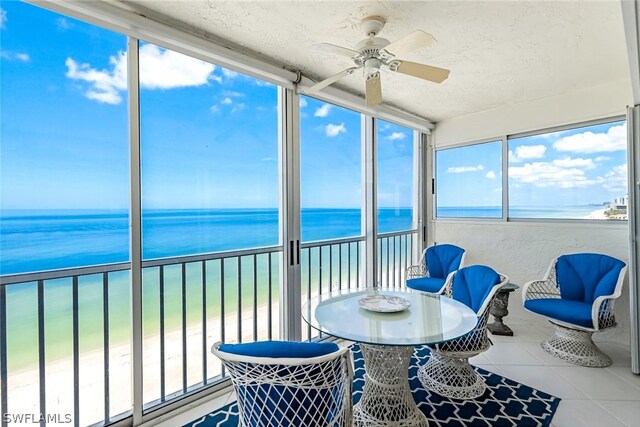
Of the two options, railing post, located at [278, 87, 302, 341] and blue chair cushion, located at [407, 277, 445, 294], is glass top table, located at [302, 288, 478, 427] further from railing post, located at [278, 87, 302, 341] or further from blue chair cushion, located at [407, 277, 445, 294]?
blue chair cushion, located at [407, 277, 445, 294]

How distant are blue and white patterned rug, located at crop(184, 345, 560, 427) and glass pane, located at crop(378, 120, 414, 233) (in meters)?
1.87

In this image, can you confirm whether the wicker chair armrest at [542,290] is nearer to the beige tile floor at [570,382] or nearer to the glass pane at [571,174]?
the beige tile floor at [570,382]

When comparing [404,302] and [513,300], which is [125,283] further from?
[513,300]

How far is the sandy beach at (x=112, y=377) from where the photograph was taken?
1.62 metres

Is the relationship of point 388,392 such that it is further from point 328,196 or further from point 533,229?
point 533,229

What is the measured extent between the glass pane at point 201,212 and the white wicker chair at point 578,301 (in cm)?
246

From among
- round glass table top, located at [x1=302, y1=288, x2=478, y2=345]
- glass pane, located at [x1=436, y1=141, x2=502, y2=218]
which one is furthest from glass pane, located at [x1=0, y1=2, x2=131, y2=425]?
glass pane, located at [x1=436, y1=141, x2=502, y2=218]

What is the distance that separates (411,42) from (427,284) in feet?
8.02

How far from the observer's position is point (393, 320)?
1684 mm

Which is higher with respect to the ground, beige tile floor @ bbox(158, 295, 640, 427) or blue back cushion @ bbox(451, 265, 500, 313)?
blue back cushion @ bbox(451, 265, 500, 313)

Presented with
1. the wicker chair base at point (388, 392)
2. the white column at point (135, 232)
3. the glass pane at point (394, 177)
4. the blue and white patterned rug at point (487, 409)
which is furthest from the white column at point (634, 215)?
the white column at point (135, 232)

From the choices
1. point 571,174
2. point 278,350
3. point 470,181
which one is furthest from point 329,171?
point 571,174

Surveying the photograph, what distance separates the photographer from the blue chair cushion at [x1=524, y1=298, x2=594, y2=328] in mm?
2412

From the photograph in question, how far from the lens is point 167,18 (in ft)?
6.18
